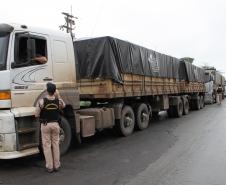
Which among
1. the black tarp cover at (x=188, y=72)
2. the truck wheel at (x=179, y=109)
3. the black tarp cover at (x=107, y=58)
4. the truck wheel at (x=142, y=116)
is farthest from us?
the black tarp cover at (x=188, y=72)

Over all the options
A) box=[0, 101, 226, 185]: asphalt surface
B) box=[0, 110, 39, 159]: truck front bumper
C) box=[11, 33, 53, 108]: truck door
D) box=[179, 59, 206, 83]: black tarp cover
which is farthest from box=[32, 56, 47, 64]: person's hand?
box=[179, 59, 206, 83]: black tarp cover

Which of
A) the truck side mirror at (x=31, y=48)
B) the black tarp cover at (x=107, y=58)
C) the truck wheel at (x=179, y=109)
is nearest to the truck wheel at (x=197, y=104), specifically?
the truck wheel at (x=179, y=109)

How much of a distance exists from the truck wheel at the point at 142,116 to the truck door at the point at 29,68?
5429 millimetres

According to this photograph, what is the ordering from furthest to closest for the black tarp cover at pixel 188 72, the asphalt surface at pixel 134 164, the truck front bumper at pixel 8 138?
1. the black tarp cover at pixel 188 72
2. the truck front bumper at pixel 8 138
3. the asphalt surface at pixel 134 164

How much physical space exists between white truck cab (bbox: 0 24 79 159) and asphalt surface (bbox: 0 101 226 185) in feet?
2.05

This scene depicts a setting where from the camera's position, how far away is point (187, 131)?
1287cm

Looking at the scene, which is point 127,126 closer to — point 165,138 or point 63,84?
point 165,138

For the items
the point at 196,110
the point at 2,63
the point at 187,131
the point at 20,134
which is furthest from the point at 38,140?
the point at 196,110

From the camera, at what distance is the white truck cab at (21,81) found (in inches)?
278

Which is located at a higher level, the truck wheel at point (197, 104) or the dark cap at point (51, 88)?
the dark cap at point (51, 88)

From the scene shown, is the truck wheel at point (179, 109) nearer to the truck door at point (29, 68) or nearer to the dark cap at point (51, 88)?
the truck door at point (29, 68)

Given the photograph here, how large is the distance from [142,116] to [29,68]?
6.64 meters

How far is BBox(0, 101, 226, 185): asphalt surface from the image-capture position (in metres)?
6.49

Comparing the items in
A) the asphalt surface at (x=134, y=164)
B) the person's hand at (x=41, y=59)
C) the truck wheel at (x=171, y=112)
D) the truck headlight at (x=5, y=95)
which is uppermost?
the person's hand at (x=41, y=59)
